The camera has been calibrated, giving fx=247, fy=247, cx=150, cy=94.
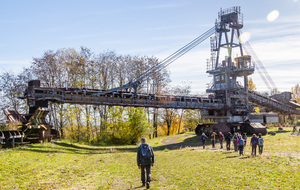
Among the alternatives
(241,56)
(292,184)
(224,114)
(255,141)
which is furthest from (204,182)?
(241,56)

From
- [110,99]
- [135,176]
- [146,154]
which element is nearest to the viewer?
[146,154]

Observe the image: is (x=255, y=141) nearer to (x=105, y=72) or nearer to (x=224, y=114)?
(x=224, y=114)

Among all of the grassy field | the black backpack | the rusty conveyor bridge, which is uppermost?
the rusty conveyor bridge

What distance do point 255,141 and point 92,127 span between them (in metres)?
28.9

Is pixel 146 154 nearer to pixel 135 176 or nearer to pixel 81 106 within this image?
pixel 135 176

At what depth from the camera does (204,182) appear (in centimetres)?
1104

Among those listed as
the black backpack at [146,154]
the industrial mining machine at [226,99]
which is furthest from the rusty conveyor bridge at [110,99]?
the black backpack at [146,154]

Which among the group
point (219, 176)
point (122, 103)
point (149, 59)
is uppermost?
point (149, 59)

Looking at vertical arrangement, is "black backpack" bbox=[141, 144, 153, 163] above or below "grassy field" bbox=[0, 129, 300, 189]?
above

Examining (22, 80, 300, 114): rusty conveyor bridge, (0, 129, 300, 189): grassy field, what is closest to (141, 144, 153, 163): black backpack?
(0, 129, 300, 189): grassy field

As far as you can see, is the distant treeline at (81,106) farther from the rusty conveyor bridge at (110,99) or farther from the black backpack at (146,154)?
the black backpack at (146,154)

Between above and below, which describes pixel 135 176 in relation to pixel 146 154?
below

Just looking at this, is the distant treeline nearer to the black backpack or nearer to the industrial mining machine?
the industrial mining machine

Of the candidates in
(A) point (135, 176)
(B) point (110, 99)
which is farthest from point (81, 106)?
(A) point (135, 176)
